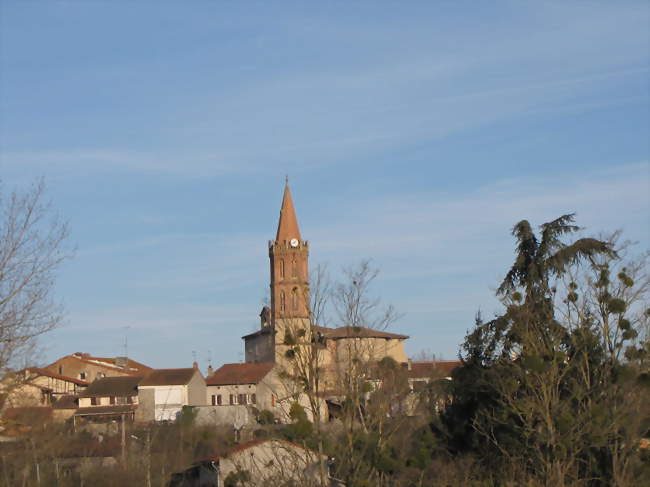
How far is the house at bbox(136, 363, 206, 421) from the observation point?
79250 millimetres

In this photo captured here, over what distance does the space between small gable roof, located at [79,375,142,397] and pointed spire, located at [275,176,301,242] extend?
2659cm

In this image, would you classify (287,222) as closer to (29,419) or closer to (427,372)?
(427,372)

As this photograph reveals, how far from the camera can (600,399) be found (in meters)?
28.4

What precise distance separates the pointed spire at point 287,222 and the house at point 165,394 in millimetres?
23871

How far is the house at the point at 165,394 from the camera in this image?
79250mm

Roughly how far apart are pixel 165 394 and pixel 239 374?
9.32 metres

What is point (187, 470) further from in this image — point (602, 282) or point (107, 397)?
point (107, 397)

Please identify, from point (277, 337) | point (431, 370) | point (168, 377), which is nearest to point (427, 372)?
point (431, 370)

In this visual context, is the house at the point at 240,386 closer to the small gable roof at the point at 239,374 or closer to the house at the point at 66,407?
the small gable roof at the point at 239,374

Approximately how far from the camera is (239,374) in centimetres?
8750

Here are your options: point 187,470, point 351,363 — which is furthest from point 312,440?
point 187,470

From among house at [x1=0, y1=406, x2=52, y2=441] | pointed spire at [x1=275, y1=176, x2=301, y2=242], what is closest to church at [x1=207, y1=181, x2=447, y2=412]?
pointed spire at [x1=275, y1=176, x2=301, y2=242]

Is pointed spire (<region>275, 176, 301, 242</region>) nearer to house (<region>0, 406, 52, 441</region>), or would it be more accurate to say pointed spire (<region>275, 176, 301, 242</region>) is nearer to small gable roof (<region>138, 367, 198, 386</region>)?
small gable roof (<region>138, 367, 198, 386</region>)

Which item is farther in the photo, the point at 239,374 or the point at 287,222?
the point at 287,222
